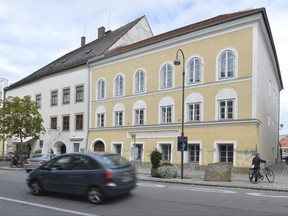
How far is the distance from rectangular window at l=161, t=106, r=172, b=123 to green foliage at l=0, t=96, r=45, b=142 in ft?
40.2

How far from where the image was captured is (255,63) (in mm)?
22344

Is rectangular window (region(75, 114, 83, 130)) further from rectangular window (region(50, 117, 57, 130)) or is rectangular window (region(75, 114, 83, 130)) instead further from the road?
the road

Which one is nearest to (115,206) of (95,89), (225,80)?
(225,80)

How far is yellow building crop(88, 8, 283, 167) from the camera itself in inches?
888

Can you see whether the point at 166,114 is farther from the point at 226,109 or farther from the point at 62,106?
the point at 62,106

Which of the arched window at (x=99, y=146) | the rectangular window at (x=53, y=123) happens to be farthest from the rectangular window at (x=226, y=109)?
the rectangular window at (x=53, y=123)

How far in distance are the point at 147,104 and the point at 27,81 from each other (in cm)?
2233

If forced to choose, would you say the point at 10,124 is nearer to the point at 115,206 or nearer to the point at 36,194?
the point at 36,194

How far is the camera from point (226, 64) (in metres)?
23.9

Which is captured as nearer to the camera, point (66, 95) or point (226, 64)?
point (226, 64)

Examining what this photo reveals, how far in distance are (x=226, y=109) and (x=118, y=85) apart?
481 inches

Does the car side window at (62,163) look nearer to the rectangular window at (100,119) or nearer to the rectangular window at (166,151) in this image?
the rectangular window at (166,151)

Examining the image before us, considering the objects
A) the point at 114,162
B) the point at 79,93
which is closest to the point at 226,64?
the point at 114,162

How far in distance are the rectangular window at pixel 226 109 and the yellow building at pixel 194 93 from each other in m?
0.07
